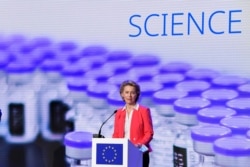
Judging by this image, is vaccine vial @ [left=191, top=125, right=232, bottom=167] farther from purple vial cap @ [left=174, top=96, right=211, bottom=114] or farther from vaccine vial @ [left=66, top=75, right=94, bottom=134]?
vaccine vial @ [left=66, top=75, right=94, bottom=134]

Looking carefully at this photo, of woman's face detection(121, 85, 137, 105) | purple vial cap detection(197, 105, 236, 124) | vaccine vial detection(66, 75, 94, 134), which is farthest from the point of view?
vaccine vial detection(66, 75, 94, 134)

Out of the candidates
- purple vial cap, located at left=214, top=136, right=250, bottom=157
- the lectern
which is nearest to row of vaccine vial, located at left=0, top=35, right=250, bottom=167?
purple vial cap, located at left=214, top=136, right=250, bottom=157

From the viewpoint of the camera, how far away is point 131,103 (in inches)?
139

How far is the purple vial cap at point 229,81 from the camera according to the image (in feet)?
13.5

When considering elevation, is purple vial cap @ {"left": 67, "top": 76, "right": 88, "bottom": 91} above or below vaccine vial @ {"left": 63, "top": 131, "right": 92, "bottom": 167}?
above

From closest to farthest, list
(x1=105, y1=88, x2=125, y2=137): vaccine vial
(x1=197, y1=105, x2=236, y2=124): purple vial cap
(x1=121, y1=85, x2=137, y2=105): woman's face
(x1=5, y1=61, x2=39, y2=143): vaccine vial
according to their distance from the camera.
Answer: (x1=121, y1=85, x2=137, y2=105): woman's face → (x1=197, y1=105, x2=236, y2=124): purple vial cap → (x1=105, y1=88, x2=125, y2=137): vaccine vial → (x1=5, y1=61, x2=39, y2=143): vaccine vial

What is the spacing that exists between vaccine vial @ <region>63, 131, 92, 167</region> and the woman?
902 mm

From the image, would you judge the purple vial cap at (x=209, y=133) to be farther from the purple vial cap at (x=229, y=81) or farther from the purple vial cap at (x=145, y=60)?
the purple vial cap at (x=145, y=60)

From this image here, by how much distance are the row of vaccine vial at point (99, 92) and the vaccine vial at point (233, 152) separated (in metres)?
0.20

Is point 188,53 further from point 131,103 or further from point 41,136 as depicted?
point 41,136

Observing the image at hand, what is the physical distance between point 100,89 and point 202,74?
35.3 inches

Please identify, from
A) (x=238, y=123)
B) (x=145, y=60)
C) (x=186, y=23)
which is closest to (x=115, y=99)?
(x=145, y=60)

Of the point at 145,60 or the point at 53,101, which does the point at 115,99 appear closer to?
the point at 145,60

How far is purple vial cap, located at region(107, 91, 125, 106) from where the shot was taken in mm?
4371
